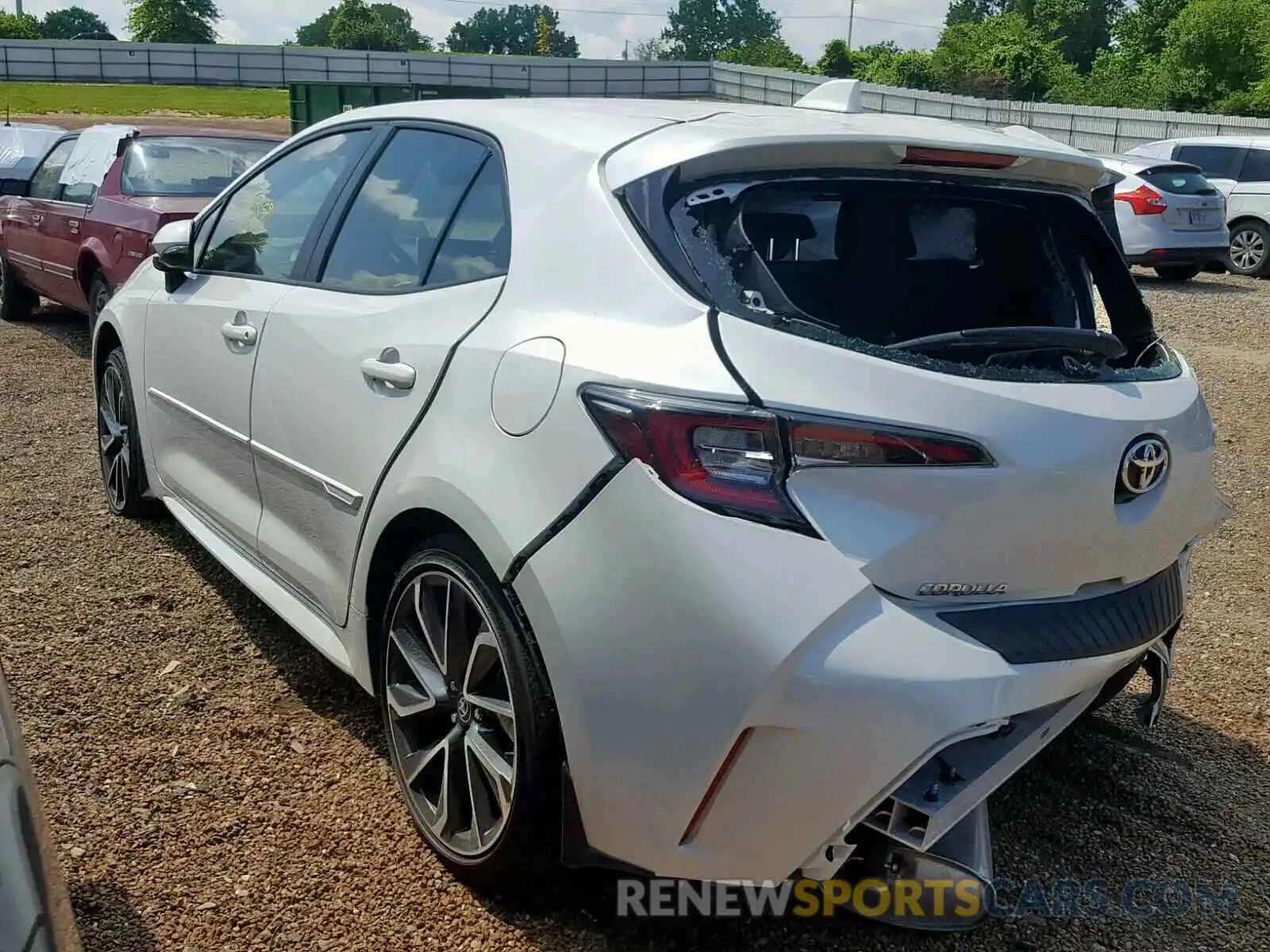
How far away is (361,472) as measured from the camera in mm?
2850

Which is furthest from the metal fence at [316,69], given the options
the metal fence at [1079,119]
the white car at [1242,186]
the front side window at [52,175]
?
the front side window at [52,175]

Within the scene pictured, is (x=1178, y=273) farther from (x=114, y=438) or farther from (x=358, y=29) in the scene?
(x=358, y=29)

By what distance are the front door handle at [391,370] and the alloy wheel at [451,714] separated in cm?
44

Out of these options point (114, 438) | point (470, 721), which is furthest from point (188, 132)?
point (470, 721)

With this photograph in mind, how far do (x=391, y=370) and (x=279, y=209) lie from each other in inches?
50.5

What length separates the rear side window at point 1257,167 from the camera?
15.4m

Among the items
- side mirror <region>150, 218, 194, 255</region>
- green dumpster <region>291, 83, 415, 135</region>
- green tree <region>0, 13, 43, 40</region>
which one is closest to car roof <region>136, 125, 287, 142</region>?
side mirror <region>150, 218, 194, 255</region>

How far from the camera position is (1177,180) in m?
13.5

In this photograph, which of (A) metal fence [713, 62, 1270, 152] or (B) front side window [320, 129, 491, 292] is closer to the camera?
(B) front side window [320, 129, 491, 292]

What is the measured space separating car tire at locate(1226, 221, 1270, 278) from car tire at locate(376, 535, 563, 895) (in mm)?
14561

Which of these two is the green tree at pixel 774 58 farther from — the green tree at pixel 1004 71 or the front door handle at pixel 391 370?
the front door handle at pixel 391 370

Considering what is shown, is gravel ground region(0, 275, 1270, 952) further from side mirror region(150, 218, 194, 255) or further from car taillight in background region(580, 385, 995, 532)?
side mirror region(150, 218, 194, 255)

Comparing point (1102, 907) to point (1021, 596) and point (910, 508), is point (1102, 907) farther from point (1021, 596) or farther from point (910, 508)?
point (910, 508)

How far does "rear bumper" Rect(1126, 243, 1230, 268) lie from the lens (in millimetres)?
13297
